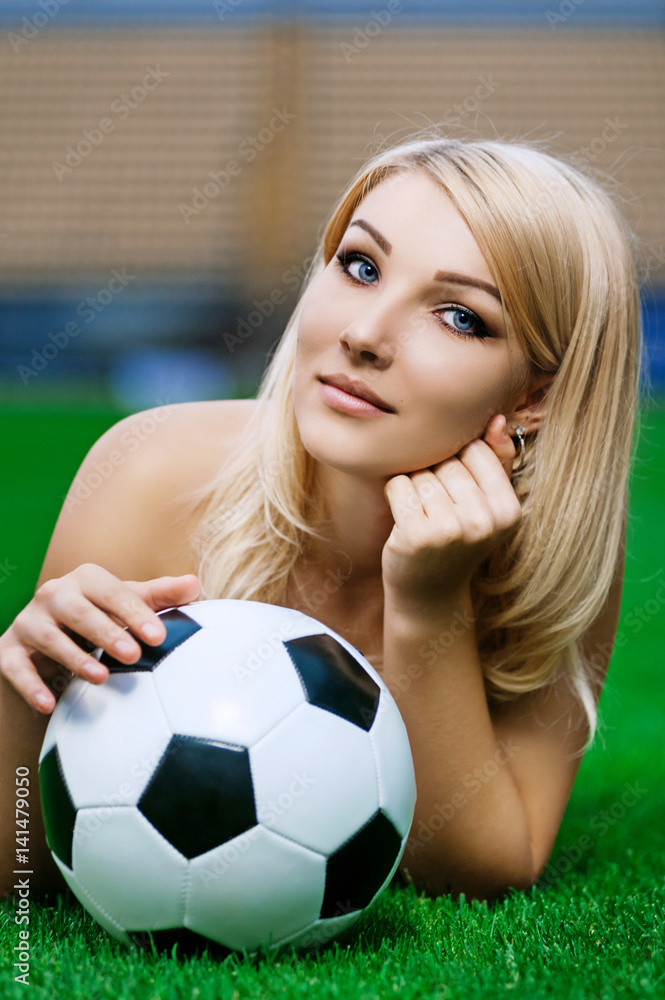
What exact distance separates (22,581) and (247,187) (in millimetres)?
22326

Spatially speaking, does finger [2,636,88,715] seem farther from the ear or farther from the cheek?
the ear

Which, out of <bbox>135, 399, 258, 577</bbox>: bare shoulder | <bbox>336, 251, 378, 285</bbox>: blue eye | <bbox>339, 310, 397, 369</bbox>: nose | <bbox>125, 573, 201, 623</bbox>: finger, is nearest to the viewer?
<bbox>125, 573, 201, 623</bbox>: finger

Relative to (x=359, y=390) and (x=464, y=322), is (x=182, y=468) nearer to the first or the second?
(x=359, y=390)

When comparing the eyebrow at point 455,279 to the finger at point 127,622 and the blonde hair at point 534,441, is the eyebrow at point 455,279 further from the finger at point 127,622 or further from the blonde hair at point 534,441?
the finger at point 127,622

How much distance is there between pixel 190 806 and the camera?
1.88 m

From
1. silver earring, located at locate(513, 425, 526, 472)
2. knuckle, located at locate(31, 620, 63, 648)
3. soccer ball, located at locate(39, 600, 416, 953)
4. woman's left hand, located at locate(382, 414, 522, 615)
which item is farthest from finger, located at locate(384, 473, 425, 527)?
knuckle, located at locate(31, 620, 63, 648)

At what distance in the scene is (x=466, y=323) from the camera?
2.50 metres

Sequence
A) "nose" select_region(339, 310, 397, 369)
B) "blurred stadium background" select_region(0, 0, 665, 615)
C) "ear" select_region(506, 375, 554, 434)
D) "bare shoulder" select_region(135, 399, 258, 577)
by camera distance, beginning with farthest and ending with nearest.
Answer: "blurred stadium background" select_region(0, 0, 665, 615)
"bare shoulder" select_region(135, 399, 258, 577)
"ear" select_region(506, 375, 554, 434)
"nose" select_region(339, 310, 397, 369)

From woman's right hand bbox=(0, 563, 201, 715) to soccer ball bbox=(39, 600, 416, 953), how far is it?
0.05 m

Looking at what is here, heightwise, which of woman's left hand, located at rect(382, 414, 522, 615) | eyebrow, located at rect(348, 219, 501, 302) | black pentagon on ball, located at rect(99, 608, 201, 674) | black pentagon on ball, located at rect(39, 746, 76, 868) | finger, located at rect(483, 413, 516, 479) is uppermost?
eyebrow, located at rect(348, 219, 501, 302)

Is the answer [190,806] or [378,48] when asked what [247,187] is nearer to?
[378,48]

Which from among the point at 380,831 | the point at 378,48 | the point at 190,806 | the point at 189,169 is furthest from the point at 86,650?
the point at 378,48

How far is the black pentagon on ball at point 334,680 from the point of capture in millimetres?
2047

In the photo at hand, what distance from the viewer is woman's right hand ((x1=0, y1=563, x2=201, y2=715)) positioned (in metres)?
2.00
